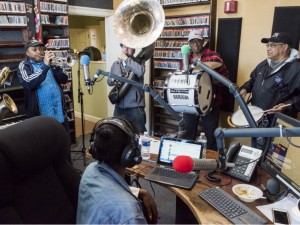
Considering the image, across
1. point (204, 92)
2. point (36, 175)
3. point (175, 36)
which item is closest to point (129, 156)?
point (36, 175)

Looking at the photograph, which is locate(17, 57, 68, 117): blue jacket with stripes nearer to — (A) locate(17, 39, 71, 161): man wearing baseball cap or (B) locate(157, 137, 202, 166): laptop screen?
(A) locate(17, 39, 71, 161): man wearing baseball cap

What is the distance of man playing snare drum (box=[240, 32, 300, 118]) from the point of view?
267 centimetres

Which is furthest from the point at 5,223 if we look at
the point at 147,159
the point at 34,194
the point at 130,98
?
the point at 130,98

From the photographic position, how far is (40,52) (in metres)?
2.97

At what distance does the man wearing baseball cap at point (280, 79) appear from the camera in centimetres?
267

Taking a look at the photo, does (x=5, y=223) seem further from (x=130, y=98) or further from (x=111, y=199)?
(x=130, y=98)

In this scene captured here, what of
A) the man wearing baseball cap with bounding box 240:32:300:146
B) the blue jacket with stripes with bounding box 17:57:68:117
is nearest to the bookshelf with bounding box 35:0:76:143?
the blue jacket with stripes with bounding box 17:57:68:117

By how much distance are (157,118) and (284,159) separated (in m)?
3.25

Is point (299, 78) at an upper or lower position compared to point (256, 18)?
lower

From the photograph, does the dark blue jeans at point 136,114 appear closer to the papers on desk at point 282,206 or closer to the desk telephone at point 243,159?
the desk telephone at point 243,159

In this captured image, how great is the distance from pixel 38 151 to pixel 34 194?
0.20 meters

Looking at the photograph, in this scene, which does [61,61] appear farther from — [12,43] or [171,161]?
[171,161]

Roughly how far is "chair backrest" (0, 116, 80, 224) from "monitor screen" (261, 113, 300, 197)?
109 cm

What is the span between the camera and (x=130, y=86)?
3.22 metres
